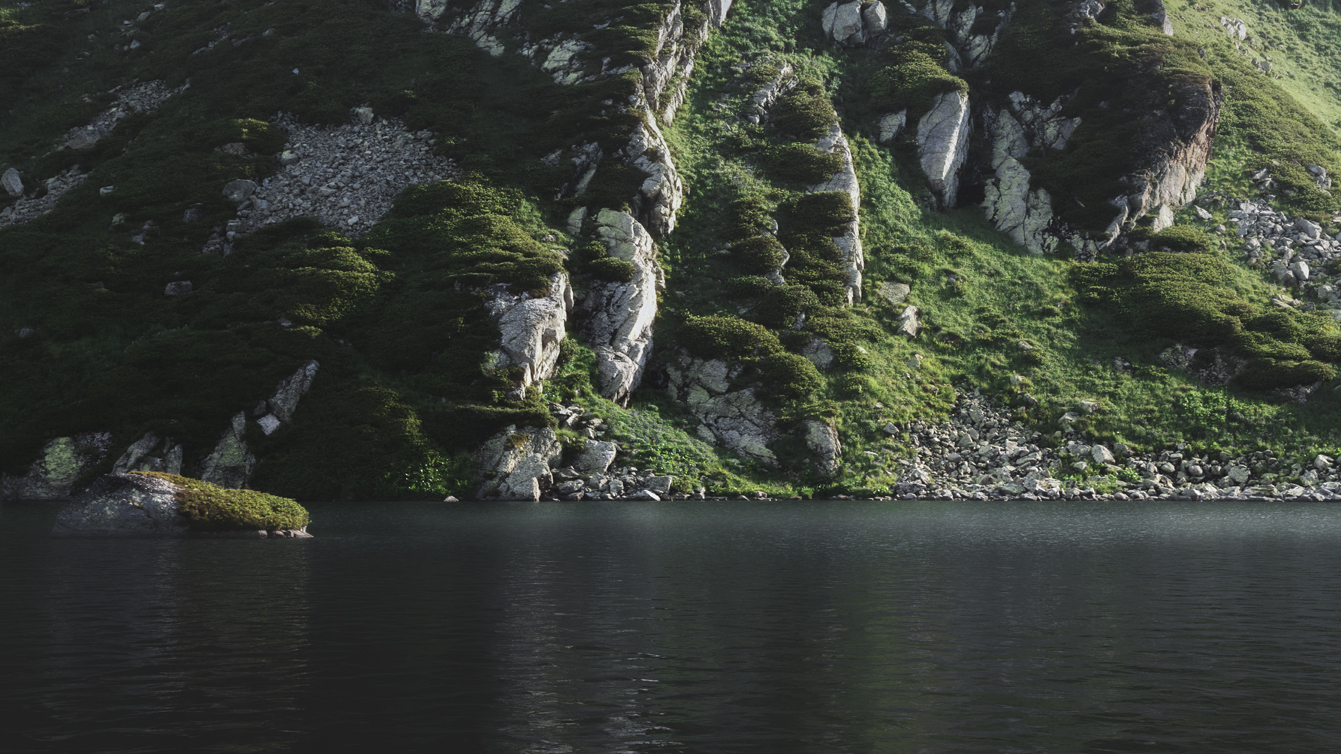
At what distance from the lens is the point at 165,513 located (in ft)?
97.2

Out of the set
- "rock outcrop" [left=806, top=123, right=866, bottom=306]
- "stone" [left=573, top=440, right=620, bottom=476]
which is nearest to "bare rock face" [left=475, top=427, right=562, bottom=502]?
"stone" [left=573, top=440, right=620, bottom=476]

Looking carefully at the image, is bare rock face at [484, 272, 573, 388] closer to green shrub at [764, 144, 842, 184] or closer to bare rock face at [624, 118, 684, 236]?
bare rock face at [624, 118, 684, 236]

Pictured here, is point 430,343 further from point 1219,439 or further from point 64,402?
point 1219,439

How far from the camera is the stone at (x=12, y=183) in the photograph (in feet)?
230

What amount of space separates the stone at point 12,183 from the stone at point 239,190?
63.2ft

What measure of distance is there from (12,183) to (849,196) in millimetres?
69259

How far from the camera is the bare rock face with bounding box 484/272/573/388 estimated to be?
53250 millimetres

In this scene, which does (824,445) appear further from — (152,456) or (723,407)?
(152,456)

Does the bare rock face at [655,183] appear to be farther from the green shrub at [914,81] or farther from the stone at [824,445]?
the green shrub at [914,81]

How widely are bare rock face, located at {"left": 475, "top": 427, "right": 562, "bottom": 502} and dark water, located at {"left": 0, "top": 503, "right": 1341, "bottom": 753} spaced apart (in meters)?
19.6

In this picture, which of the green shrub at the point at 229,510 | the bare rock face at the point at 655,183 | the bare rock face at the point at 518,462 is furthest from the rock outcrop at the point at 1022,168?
the green shrub at the point at 229,510

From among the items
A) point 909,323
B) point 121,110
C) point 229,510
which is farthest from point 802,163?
point 121,110

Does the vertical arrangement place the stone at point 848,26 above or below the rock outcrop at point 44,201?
above

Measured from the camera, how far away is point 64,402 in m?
49.1
